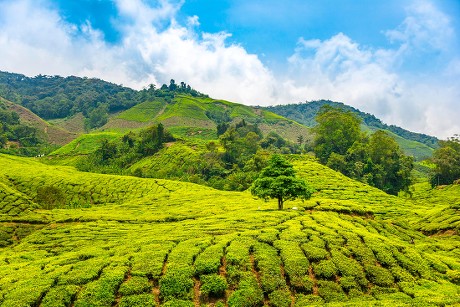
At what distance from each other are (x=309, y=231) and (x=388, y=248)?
591 cm

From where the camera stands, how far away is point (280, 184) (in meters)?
37.7

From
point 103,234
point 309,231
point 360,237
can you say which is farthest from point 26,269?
point 360,237

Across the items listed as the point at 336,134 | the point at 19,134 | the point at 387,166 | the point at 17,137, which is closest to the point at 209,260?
the point at 387,166

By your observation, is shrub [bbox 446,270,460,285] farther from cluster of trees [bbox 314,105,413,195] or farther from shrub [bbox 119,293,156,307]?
cluster of trees [bbox 314,105,413,195]

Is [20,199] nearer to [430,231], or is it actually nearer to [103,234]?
[103,234]

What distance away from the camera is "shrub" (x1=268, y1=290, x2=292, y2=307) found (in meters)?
18.4

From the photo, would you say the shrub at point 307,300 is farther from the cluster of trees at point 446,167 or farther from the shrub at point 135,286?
the cluster of trees at point 446,167

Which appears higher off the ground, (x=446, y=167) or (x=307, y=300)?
(x=446, y=167)

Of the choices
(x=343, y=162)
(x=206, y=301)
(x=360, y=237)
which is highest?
(x=343, y=162)

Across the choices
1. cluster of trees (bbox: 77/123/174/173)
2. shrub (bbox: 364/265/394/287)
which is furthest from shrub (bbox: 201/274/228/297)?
cluster of trees (bbox: 77/123/174/173)

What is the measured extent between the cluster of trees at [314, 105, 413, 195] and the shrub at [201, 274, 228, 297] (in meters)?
82.7

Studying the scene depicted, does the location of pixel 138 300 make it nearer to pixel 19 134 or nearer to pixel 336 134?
pixel 336 134

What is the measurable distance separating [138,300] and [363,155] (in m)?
97.1

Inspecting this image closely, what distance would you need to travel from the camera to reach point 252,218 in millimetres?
32469
